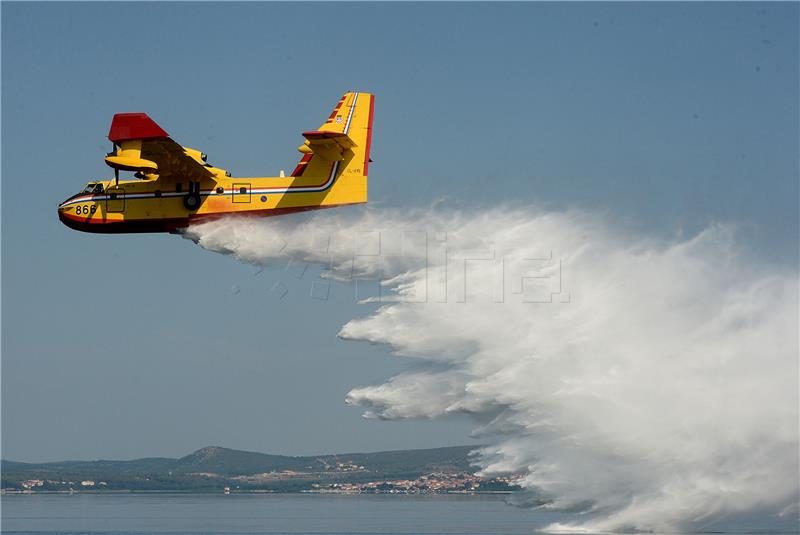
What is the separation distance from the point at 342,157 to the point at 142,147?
540 centimetres

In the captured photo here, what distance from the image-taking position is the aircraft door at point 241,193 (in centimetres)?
2942

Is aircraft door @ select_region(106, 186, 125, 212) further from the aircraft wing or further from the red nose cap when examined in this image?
the red nose cap

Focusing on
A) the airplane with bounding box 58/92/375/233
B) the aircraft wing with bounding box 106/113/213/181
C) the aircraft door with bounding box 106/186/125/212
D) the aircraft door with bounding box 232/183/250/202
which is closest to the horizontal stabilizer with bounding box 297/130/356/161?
the airplane with bounding box 58/92/375/233

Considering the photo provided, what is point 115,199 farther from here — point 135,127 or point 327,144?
point 327,144

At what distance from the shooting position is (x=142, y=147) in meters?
27.9

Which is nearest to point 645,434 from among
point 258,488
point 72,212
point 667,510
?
point 667,510

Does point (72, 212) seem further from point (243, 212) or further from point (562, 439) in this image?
point (562, 439)

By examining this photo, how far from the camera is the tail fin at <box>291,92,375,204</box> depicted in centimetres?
2888

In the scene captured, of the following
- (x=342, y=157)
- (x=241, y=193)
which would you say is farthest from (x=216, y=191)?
(x=342, y=157)

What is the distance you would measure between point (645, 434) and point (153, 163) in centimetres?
1467

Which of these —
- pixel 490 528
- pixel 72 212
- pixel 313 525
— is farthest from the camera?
pixel 313 525

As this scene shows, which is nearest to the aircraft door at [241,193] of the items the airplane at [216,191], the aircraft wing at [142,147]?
the airplane at [216,191]

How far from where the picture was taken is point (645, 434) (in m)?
26.7

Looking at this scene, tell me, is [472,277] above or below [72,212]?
below
